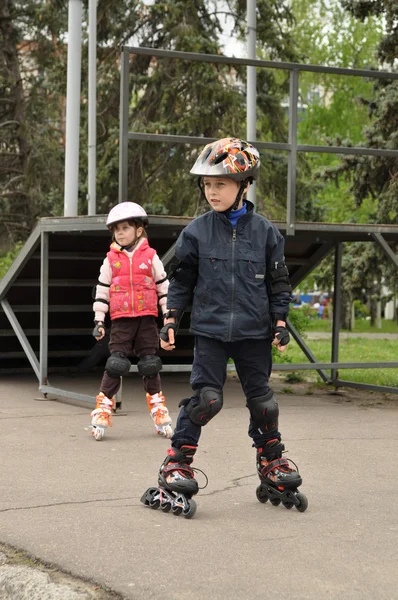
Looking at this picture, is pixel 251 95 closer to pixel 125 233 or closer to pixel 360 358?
pixel 360 358

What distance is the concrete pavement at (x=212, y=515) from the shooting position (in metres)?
3.87

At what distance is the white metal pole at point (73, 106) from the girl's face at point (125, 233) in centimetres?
644

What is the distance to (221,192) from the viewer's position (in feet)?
16.6

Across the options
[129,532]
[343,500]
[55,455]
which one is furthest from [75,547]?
[55,455]

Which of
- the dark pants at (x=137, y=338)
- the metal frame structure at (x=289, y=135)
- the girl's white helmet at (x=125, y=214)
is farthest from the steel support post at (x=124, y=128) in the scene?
the dark pants at (x=137, y=338)

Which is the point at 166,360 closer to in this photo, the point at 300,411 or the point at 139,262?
the point at 300,411

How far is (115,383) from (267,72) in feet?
52.7

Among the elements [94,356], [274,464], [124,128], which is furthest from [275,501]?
[94,356]

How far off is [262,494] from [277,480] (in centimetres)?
16

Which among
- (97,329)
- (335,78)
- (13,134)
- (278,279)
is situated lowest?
Result: (97,329)

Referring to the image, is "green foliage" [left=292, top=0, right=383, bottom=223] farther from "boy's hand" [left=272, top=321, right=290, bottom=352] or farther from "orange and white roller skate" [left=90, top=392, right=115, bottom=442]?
"boy's hand" [left=272, top=321, right=290, bottom=352]

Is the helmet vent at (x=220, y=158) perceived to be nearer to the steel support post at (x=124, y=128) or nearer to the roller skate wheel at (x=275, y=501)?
the roller skate wheel at (x=275, y=501)

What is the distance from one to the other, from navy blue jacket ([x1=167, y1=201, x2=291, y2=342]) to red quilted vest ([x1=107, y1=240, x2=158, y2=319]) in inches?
98.1

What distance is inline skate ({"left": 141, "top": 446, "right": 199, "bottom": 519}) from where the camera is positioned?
16.2 ft
